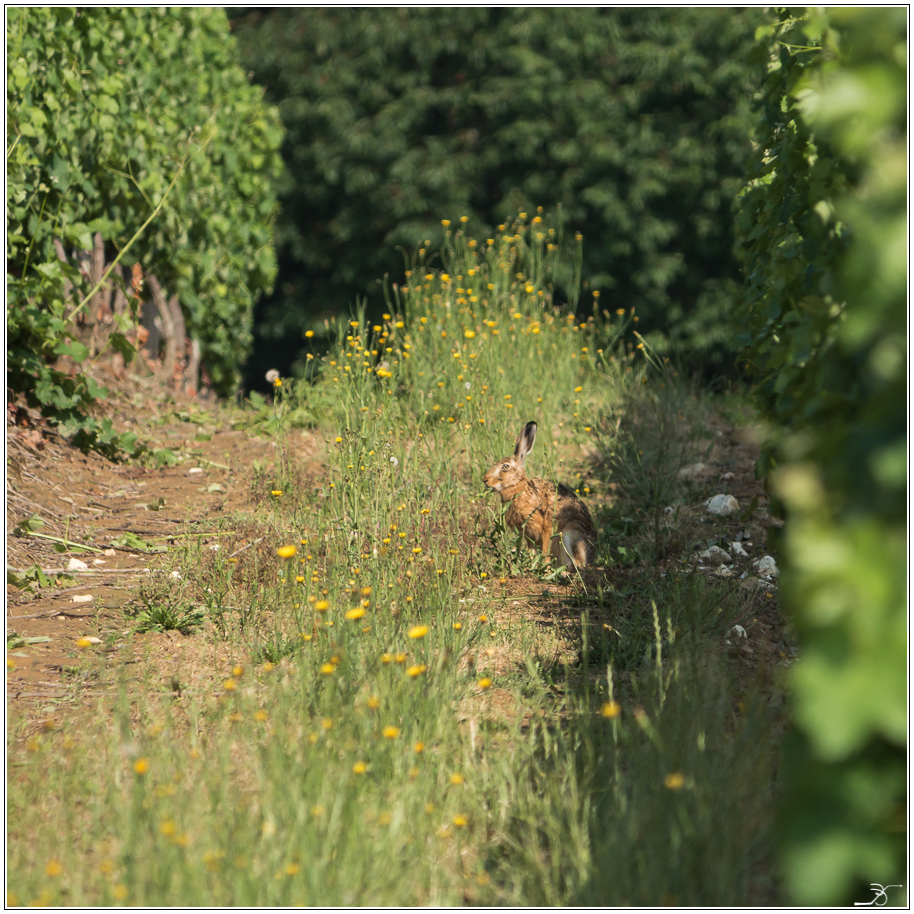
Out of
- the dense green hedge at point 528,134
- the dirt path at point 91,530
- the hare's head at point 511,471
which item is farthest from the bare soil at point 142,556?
the dense green hedge at point 528,134

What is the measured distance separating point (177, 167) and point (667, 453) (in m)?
4.26

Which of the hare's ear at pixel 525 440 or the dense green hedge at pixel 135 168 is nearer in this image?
the hare's ear at pixel 525 440

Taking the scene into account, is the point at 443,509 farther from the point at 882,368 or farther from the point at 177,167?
the point at 177,167

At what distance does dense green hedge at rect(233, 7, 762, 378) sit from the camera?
37.6 feet

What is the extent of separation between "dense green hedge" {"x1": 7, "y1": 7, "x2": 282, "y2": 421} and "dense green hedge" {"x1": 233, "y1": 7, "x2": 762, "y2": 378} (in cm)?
338

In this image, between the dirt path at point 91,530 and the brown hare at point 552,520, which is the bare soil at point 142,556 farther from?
the brown hare at point 552,520

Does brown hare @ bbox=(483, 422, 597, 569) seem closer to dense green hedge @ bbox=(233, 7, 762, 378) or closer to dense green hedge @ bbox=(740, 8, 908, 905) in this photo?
dense green hedge @ bbox=(740, 8, 908, 905)

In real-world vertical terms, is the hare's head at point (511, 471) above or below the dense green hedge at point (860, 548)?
above

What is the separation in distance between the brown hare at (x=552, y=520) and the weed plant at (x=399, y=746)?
0.31ft

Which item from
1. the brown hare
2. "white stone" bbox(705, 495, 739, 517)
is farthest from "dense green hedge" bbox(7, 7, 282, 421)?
"white stone" bbox(705, 495, 739, 517)

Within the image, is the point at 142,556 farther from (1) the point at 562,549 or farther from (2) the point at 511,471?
(1) the point at 562,549

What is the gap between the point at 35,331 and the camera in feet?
17.0

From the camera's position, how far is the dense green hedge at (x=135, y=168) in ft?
17.1

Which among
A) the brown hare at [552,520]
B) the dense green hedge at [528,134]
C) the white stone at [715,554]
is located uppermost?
the dense green hedge at [528,134]
